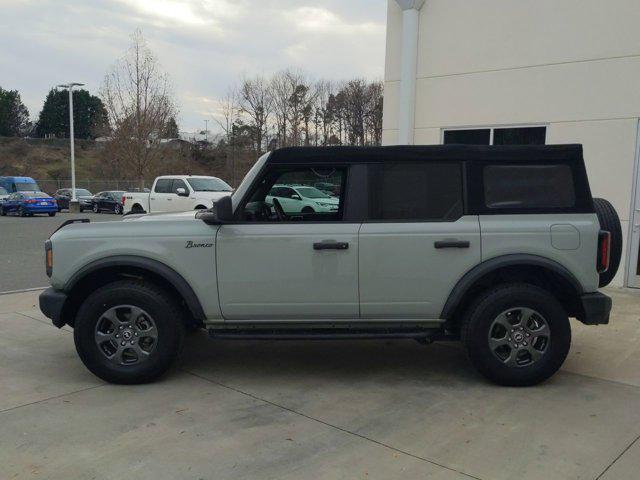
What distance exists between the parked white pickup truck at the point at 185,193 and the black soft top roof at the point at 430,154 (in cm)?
1284

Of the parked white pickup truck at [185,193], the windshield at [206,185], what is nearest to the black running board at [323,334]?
the parked white pickup truck at [185,193]

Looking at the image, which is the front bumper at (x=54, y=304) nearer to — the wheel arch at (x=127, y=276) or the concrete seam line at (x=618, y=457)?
the wheel arch at (x=127, y=276)

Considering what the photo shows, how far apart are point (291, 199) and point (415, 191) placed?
1072 mm

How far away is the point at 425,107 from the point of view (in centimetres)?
969

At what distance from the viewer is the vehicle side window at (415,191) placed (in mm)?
4430

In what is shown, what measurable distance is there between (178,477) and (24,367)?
8.54ft

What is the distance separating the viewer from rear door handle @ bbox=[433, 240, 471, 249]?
14.1 ft

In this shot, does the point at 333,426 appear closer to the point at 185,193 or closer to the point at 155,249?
the point at 155,249

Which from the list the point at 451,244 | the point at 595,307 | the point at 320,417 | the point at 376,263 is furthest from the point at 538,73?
the point at 320,417

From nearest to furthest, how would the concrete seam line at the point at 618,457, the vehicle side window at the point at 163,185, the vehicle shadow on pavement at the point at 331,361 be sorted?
the concrete seam line at the point at 618,457 < the vehicle shadow on pavement at the point at 331,361 < the vehicle side window at the point at 163,185

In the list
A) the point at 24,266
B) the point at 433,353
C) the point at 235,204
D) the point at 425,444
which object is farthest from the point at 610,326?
the point at 24,266

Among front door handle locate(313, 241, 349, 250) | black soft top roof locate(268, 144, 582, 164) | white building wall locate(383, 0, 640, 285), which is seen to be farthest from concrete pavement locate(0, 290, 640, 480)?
white building wall locate(383, 0, 640, 285)

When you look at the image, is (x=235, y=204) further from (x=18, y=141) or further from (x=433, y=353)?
(x=18, y=141)

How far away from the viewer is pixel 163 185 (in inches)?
759
